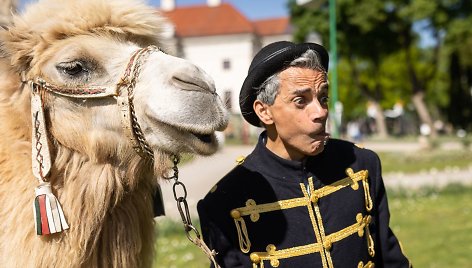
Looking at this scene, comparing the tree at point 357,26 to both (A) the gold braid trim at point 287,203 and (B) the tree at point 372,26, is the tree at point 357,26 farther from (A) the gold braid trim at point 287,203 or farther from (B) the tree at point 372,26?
(A) the gold braid trim at point 287,203

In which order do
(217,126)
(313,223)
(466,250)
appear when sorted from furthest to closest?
1. (466,250)
2. (313,223)
3. (217,126)

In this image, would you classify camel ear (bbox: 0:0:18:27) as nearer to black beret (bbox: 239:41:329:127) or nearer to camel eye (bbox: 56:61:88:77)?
camel eye (bbox: 56:61:88:77)

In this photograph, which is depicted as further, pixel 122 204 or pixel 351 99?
pixel 351 99

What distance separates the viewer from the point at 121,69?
8.57 ft

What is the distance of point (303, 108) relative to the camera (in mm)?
2734

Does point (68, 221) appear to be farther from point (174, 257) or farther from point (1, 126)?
point (174, 257)

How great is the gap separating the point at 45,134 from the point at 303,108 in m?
1.17

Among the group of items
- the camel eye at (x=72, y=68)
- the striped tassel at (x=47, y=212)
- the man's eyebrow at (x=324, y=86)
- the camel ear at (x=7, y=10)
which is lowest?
the striped tassel at (x=47, y=212)

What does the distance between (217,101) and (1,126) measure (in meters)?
1.05

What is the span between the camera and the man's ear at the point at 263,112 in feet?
9.37

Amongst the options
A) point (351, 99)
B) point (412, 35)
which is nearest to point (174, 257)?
point (412, 35)

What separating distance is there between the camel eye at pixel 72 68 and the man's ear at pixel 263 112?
829 millimetres

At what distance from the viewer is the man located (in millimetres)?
2745

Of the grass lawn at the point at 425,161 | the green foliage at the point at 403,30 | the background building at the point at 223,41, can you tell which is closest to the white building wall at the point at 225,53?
the background building at the point at 223,41
